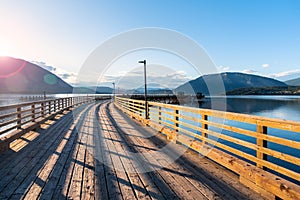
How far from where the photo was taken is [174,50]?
1139 centimetres

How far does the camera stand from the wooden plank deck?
2.70m

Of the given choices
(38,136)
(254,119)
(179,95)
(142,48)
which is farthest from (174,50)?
(179,95)

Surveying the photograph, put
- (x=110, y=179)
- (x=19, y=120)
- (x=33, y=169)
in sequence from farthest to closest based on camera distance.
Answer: (x=19, y=120), (x=33, y=169), (x=110, y=179)

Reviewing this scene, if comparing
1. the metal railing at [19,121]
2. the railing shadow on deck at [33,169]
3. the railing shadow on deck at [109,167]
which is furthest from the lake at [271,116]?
the metal railing at [19,121]

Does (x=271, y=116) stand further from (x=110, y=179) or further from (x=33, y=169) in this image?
(x=33, y=169)

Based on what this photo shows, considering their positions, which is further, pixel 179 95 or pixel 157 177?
pixel 179 95

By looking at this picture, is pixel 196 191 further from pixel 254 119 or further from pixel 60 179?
pixel 60 179

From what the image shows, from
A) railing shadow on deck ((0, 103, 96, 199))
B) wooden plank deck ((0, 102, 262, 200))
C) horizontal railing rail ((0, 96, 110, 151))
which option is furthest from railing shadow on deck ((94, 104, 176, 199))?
horizontal railing rail ((0, 96, 110, 151))

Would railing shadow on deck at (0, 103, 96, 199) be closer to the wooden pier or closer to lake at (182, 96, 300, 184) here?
the wooden pier

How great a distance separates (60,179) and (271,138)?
3.06 m

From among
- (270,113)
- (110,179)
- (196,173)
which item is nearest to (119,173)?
(110,179)

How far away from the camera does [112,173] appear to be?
11.2ft

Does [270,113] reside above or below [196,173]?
below

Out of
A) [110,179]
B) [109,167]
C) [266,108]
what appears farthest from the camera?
[266,108]
